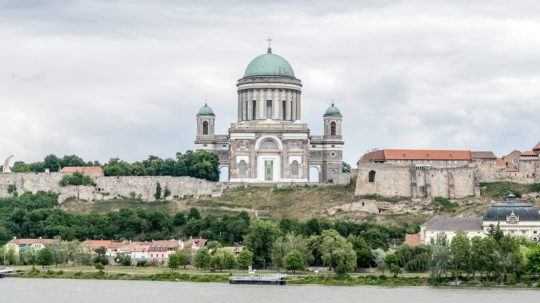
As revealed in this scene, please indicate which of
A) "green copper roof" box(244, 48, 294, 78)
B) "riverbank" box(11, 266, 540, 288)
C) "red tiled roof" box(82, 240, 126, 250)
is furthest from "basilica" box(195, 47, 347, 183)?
"riverbank" box(11, 266, 540, 288)

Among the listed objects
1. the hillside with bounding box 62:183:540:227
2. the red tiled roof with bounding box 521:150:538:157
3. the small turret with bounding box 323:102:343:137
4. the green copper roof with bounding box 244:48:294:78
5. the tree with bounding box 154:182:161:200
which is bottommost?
the hillside with bounding box 62:183:540:227

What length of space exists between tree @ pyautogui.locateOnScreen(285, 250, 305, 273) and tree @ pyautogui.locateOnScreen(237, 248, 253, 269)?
2483 mm

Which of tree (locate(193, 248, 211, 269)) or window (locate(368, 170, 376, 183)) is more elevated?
window (locate(368, 170, 376, 183))

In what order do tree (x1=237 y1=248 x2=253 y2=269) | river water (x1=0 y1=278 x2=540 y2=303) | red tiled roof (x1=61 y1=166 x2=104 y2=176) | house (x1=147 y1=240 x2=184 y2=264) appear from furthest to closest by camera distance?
1. red tiled roof (x1=61 y1=166 x2=104 y2=176)
2. house (x1=147 y1=240 x2=184 y2=264)
3. tree (x1=237 y1=248 x2=253 y2=269)
4. river water (x1=0 y1=278 x2=540 y2=303)

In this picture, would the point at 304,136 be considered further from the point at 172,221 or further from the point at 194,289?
the point at 194,289

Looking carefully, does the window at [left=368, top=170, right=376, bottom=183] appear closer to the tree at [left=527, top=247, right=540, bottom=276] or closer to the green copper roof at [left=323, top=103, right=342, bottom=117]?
the green copper roof at [left=323, top=103, right=342, bottom=117]

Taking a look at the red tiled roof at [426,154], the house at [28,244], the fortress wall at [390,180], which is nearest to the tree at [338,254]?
the house at [28,244]

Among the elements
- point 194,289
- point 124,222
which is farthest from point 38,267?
point 194,289

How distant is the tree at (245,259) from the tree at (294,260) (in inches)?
97.7

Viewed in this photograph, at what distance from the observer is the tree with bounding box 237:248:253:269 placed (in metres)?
80.7

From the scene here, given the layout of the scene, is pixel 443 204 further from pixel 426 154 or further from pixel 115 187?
pixel 115 187

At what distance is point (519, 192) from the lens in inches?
3834

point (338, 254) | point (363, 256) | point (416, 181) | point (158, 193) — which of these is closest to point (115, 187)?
point (158, 193)

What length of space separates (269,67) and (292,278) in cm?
3477
